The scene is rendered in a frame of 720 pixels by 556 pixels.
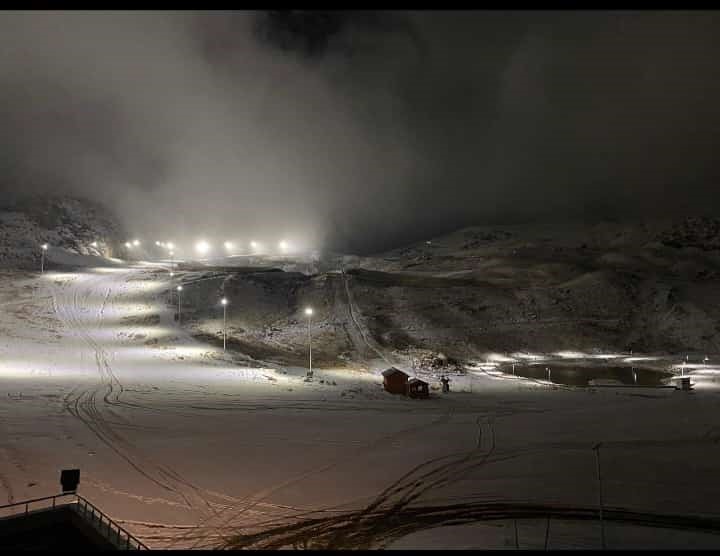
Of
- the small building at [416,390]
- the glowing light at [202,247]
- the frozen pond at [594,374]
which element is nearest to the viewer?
the small building at [416,390]

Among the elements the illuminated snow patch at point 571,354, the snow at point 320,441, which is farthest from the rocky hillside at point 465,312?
the snow at point 320,441

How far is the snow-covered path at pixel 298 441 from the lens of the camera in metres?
15.4

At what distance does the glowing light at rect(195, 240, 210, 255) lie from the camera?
149000mm

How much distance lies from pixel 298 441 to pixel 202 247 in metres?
138

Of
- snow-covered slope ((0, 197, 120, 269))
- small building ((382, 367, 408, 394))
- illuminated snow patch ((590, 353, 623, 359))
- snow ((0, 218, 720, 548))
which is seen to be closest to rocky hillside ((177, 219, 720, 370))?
illuminated snow patch ((590, 353, 623, 359))

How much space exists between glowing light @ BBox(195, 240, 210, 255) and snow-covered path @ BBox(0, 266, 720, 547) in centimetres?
10710

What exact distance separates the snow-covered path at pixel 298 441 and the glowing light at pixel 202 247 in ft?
351

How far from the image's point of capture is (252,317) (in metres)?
63.1

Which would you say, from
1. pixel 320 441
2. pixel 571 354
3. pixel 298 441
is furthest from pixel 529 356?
pixel 298 441

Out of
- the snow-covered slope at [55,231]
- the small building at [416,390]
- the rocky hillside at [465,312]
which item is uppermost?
the snow-covered slope at [55,231]

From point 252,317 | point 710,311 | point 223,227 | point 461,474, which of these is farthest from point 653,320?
point 223,227

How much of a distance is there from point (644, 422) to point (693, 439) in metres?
4.08

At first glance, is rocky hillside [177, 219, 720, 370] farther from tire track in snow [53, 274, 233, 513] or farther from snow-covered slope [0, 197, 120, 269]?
snow-covered slope [0, 197, 120, 269]

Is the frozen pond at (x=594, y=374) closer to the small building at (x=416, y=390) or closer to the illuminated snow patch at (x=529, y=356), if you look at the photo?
the illuminated snow patch at (x=529, y=356)
